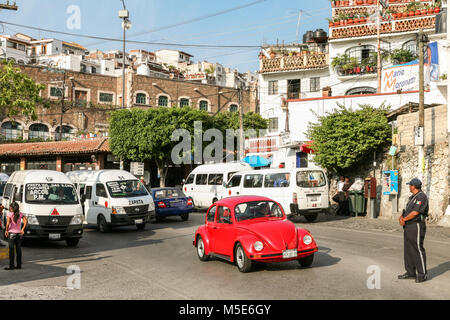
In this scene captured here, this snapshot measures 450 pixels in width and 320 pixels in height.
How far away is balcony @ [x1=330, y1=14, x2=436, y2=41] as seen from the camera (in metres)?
37.0

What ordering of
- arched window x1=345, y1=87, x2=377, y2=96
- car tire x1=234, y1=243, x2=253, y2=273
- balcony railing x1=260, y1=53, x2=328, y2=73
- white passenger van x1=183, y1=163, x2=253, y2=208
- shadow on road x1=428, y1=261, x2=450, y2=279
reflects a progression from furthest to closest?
balcony railing x1=260, y1=53, x2=328, y2=73
arched window x1=345, y1=87, x2=377, y2=96
white passenger van x1=183, y1=163, x2=253, y2=208
car tire x1=234, y1=243, x2=253, y2=273
shadow on road x1=428, y1=261, x2=450, y2=279

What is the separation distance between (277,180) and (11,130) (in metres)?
39.6

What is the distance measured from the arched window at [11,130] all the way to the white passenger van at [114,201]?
3434cm

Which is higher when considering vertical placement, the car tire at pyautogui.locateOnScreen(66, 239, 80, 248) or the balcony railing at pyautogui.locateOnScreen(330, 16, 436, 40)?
the balcony railing at pyautogui.locateOnScreen(330, 16, 436, 40)

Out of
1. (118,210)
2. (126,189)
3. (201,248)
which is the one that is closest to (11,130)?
(126,189)

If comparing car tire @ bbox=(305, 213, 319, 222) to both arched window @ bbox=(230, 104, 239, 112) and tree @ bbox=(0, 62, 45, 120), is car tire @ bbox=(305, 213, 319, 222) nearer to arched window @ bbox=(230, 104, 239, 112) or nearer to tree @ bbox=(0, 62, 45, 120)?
tree @ bbox=(0, 62, 45, 120)

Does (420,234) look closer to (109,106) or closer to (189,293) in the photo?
(189,293)

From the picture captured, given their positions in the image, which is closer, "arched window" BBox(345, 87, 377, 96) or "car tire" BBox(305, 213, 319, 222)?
"car tire" BBox(305, 213, 319, 222)

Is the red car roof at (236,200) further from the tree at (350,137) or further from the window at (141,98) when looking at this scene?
the window at (141,98)

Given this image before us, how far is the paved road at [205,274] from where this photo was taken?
783 cm

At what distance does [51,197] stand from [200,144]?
26.7m

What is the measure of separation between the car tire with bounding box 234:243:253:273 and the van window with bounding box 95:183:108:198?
10.1 meters

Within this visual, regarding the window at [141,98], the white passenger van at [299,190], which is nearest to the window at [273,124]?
the window at [141,98]

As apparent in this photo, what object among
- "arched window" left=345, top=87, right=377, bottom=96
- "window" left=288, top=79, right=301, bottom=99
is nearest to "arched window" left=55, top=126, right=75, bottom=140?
"window" left=288, top=79, right=301, bottom=99
